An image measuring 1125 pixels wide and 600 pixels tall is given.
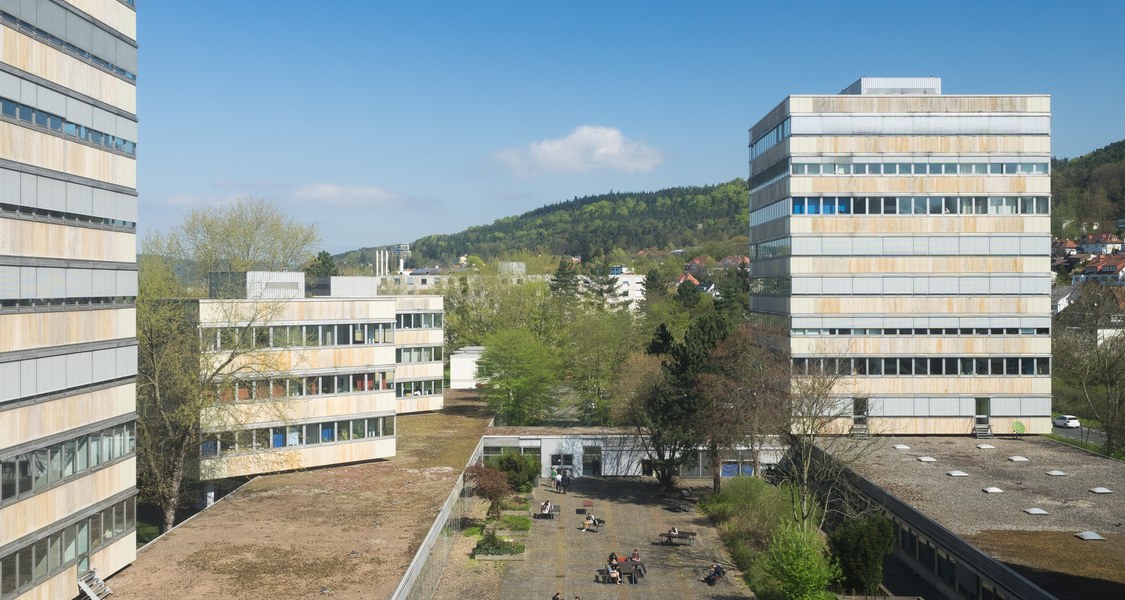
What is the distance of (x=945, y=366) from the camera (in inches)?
1833

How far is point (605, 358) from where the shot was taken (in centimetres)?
5722

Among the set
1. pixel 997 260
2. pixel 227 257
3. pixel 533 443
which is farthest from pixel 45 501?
pixel 227 257

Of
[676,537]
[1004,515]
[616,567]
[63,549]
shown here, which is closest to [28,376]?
[63,549]

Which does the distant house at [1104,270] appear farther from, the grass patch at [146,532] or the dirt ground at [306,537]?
the grass patch at [146,532]

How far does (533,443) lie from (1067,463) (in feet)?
81.7

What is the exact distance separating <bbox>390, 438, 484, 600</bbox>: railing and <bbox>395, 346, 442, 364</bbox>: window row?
19343 millimetres

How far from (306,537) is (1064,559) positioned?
2276 centimetres

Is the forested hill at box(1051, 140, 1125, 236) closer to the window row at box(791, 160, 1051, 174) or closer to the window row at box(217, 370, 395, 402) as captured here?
the window row at box(791, 160, 1051, 174)

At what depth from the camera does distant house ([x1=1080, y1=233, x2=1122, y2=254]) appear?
445 ft

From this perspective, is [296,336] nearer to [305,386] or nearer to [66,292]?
[305,386]

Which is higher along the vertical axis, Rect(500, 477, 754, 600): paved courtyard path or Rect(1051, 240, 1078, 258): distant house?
Rect(1051, 240, 1078, 258): distant house

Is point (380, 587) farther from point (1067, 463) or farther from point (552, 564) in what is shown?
point (1067, 463)

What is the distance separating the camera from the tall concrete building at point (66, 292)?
787 inches

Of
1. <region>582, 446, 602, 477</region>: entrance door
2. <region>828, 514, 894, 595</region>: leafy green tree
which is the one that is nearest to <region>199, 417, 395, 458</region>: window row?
<region>582, 446, 602, 477</region>: entrance door
